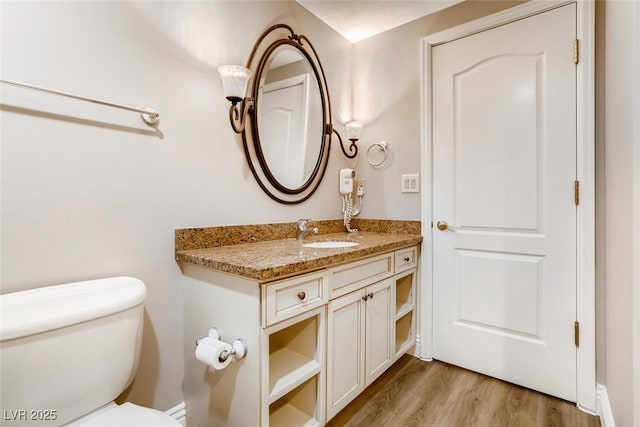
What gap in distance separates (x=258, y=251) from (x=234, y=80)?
0.77m

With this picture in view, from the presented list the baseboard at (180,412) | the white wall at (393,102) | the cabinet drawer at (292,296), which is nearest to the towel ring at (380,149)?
the white wall at (393,102)

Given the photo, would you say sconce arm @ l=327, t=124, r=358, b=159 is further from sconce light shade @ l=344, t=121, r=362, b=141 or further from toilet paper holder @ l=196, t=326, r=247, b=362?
toilet paper holder @ l=196, t=326, r=247, b=362

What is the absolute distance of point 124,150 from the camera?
117 centimetres

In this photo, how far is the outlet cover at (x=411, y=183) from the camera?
2.06 m

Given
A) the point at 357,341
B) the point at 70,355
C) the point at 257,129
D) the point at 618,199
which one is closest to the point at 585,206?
the point at 618,199

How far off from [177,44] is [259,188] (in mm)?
758

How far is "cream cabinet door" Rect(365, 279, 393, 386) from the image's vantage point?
5.11 feet

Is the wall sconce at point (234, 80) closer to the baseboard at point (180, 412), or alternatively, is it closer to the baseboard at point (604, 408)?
the baseboard at point (180, 412)

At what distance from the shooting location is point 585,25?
4.96 feet

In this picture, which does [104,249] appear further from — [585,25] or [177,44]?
[585,25]

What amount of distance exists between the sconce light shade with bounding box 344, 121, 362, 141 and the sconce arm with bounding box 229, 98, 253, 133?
0.85 meters

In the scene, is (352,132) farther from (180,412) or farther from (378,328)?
(180,412)

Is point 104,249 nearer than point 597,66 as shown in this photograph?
Yes

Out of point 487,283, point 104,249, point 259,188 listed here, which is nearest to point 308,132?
point 259,188
